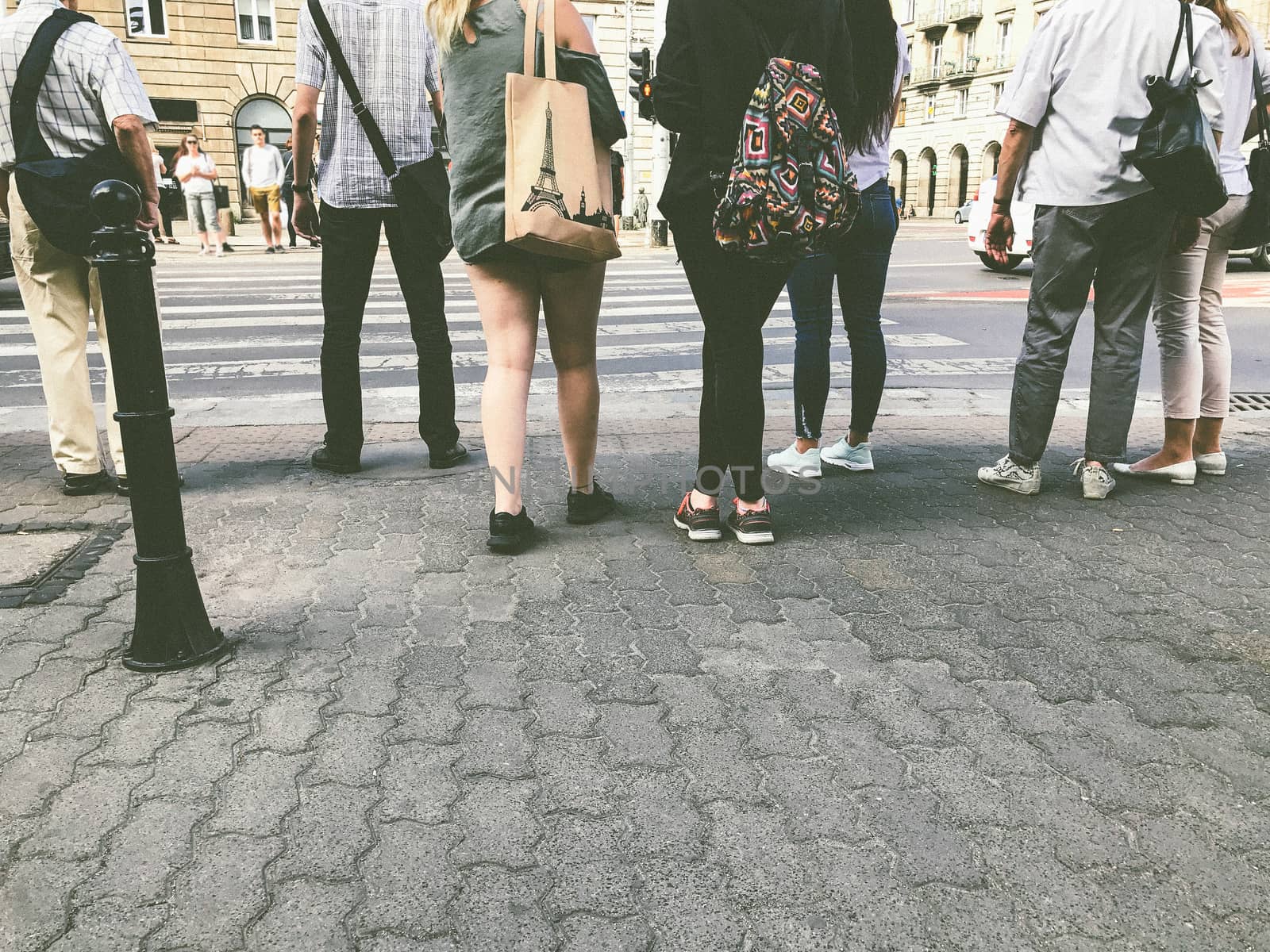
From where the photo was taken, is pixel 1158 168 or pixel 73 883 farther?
pixel 1158 168

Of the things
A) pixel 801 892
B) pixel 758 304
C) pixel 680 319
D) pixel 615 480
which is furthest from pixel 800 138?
pixel 680 319

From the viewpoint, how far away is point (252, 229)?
29391 millimetres

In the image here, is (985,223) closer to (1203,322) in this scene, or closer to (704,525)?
(1203,322)

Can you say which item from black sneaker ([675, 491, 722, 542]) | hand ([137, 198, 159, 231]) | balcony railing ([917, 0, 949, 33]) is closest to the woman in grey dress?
black sneaker ([675, 491, 722, 542])

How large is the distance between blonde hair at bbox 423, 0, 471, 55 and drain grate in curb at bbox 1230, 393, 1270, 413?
16.1 ft

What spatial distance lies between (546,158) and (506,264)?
40 cm

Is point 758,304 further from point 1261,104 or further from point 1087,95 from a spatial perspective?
point 1261,104

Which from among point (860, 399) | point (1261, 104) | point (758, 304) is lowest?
point (860, 399)

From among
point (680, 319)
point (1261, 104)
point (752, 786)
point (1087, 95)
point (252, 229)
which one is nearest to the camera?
point (752, 786)

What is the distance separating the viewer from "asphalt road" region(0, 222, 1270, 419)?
23.4 feet

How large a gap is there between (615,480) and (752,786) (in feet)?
8.09

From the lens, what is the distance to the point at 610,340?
8930 millimetres

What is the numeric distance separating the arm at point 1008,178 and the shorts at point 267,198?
55.0 ft

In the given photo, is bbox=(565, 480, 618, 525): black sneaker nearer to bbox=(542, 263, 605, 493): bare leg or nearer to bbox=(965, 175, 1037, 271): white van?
bbox=(542, 263, 605, 493): bare leg
